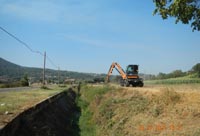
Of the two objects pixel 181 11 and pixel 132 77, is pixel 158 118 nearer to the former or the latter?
pixel 181 11

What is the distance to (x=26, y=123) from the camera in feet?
36.2

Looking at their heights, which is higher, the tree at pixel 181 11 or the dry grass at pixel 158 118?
the tree at pixel 181 11

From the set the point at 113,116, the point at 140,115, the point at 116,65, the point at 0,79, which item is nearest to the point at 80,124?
the point at 113,116

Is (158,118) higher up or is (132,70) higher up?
(132,70)

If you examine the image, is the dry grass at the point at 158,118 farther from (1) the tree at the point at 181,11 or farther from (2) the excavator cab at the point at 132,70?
(2) the excavator cab at the point at 132,70

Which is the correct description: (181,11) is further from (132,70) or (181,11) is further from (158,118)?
(132,70)

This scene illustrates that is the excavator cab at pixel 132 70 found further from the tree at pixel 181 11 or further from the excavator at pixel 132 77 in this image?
the tree at pixel 181 11

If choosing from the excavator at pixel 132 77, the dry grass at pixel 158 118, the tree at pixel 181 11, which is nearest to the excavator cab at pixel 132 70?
the excavator at pixel 132 77

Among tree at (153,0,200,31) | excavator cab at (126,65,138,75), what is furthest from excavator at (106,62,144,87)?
tree at (153,0,200,31)

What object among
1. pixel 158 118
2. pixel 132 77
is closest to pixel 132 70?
pixel 132 77

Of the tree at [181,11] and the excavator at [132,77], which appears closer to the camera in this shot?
the tree at [181,11]

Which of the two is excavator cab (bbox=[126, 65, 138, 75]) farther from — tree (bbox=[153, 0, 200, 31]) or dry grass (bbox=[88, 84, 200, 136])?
tree (bbox=[153, 0, 200, 31])

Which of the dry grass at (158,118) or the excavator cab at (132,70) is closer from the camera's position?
the dry grass at (158,118)

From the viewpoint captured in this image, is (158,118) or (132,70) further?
(132,70)
